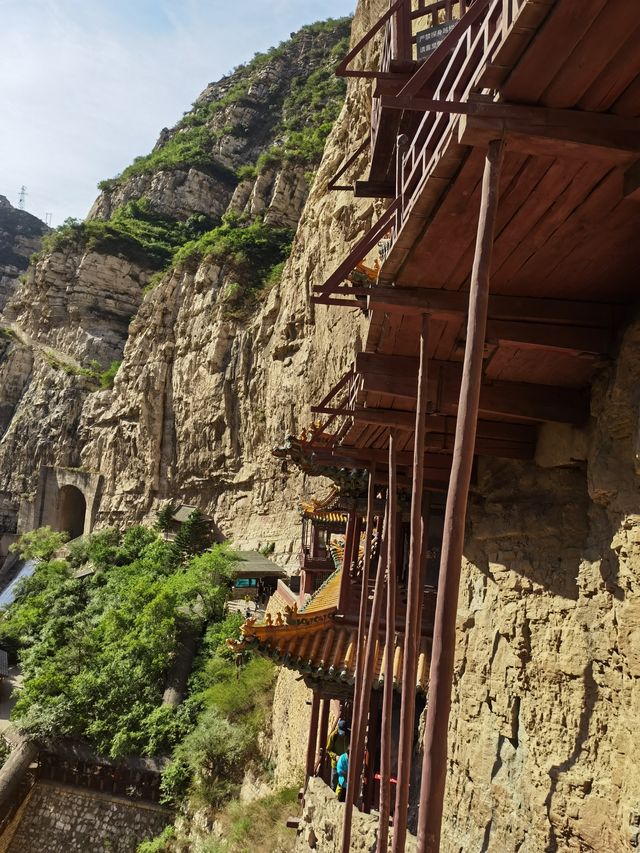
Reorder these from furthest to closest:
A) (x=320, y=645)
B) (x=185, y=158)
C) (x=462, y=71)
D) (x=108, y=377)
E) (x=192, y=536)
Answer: (x=185, y=158)
(x=108, y=377)
(x=192, y=536)
(x=320, y=645)
(x=462, y=71)

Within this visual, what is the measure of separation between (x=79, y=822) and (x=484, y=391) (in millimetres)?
15705

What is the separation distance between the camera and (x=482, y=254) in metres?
2.36

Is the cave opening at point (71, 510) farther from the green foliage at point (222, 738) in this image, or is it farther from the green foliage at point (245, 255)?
the green foliage at point (222, 738)

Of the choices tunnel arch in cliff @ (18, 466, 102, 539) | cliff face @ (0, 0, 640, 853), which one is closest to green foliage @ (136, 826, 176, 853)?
cliff face @ (0, 0, 640, 853)

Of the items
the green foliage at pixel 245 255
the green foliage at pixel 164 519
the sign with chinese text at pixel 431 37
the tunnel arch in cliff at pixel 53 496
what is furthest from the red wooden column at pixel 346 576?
the tunnel arch in cliff at pixel 53 496

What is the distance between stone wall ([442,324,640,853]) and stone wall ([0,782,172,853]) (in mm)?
12060

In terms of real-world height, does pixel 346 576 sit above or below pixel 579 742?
above

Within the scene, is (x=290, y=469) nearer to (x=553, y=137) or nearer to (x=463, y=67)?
(x=463, y=67)

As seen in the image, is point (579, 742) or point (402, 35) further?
point (402, 35)

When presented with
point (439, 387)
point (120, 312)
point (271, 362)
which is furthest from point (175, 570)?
point (120, 312)

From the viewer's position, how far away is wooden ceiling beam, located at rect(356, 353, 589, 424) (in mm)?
4637

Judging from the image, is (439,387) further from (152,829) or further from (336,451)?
(152,829)

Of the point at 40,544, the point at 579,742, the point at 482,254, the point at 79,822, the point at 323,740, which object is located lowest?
the point at 79,822

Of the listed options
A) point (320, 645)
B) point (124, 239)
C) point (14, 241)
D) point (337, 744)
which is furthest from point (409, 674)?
point (14, 241)
